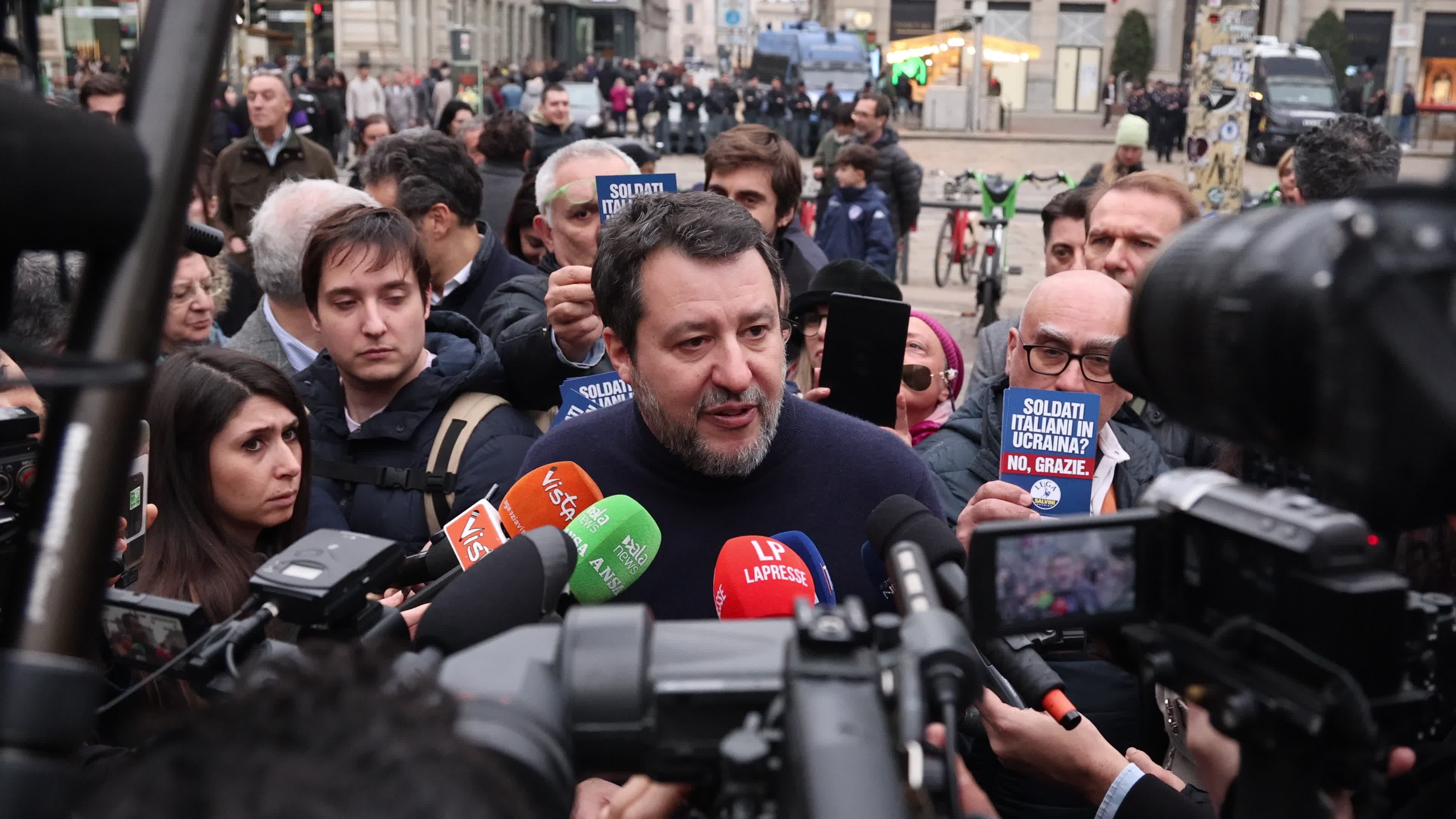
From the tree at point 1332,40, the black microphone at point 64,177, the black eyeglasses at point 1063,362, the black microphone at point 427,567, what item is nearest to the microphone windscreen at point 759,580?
the black microphone at point 427,567

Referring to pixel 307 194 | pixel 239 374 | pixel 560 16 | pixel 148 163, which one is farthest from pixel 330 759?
pixel 560 16

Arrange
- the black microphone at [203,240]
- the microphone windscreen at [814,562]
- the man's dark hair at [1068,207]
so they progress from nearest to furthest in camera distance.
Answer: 1. the black microphone at [203,240]
2. the microphone windscreen at [814,562]
3. the man's dark hair at [1068,207]

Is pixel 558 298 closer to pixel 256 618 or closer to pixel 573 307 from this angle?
pixel 573 307

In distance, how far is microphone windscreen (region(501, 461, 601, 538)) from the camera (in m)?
2.29

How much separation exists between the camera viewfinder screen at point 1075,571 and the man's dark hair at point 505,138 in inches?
256

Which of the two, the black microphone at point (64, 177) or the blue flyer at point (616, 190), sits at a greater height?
the black microphone at point (64, 177)

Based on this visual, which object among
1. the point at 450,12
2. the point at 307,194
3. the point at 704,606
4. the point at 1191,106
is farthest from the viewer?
the point at 450,12

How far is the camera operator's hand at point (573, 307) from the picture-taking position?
332 centimetres

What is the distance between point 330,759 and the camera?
0.91m

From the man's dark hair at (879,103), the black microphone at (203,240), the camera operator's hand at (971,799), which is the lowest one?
the camera operator's hand at (971,799)

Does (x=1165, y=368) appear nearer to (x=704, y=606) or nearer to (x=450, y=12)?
(x=704, y=606)

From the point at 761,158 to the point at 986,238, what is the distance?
8737mm

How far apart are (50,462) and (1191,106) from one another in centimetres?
824

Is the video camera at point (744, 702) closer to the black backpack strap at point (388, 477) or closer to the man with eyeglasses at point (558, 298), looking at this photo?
the man with eyeglasses at point (558, 298)
